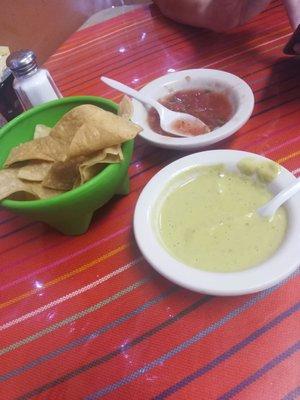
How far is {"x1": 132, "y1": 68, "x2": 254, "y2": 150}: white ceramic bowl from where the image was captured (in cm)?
88

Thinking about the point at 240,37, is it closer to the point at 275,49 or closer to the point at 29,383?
the point at 275,49

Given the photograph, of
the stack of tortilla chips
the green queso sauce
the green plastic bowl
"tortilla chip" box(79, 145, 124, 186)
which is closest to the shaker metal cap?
the green plastic bowl

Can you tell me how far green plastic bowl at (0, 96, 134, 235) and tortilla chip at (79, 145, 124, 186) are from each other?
14 mm

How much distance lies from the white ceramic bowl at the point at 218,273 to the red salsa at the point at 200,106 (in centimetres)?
26

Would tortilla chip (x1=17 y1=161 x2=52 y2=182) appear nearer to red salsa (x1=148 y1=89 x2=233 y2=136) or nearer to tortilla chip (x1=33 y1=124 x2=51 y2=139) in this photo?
tortilla chip (x1=33 y1=124 x2=51 y2=139)

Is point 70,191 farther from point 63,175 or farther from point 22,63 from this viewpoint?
point 22,63

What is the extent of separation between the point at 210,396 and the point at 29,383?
285 millimetres

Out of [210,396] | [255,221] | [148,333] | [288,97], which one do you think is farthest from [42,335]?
[288,97]

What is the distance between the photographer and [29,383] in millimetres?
628

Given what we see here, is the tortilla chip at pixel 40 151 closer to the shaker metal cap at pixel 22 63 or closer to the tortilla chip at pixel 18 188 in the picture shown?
the tortilla chip at pixel 18 188

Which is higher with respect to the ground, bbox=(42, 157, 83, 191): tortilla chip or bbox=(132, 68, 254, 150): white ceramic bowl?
bbox=(42, 157, 83, 191): tortilla chip

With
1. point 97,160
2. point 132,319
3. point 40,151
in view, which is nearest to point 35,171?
point 40,151

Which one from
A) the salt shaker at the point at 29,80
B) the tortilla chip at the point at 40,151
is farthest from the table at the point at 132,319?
the salt shaker at the point at 29,80

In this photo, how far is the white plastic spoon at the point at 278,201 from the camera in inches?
27.5
